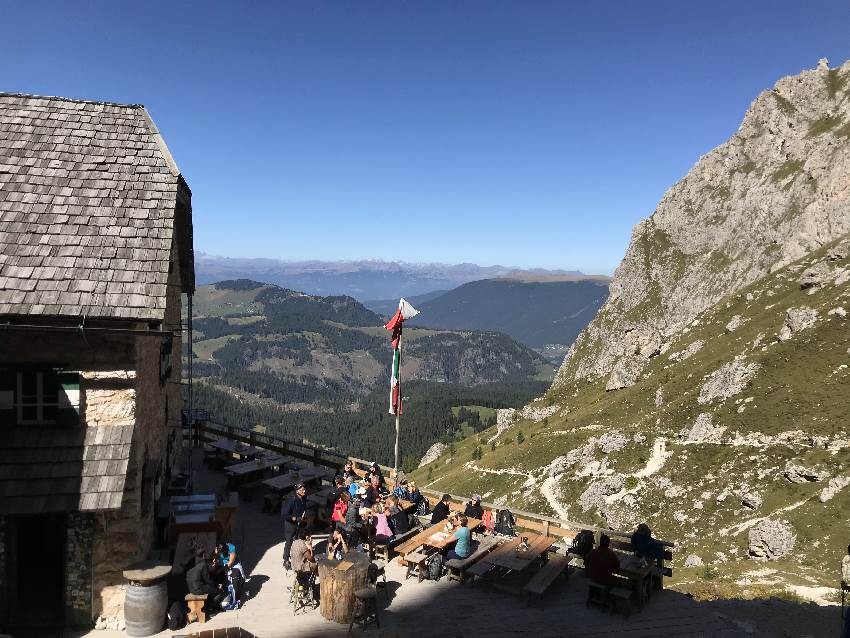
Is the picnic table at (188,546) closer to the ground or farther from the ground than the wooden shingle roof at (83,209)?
closer to the ground

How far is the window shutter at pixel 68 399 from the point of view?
468 inches

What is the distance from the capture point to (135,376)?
40.8ft

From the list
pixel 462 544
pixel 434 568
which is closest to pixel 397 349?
pixel 462 544

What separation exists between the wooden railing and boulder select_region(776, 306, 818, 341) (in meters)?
50.9

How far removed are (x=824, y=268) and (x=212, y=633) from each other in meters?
86.6

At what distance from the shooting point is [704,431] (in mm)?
57906

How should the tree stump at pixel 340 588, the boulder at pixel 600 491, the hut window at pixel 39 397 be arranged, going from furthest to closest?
the boulder at pixel 600 491
the tree stump at pixel 340 588
the hut window at pixel 39 397

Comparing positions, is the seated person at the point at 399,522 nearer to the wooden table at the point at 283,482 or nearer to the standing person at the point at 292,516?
the standing person at the point at 292,516

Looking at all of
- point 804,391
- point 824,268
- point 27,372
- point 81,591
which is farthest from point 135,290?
point 824,268

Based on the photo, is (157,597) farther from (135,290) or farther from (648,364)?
(648,364)

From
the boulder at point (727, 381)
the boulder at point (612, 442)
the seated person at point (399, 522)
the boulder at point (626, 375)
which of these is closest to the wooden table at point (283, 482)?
the seated person at point (399, 522)

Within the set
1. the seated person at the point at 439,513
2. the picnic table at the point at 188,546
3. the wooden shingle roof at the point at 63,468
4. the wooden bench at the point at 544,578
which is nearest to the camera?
the wooden shingle roof at the point at 63,468

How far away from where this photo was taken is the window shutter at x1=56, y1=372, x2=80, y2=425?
1189 cm

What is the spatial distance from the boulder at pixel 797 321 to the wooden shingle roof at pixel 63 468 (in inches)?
2776
